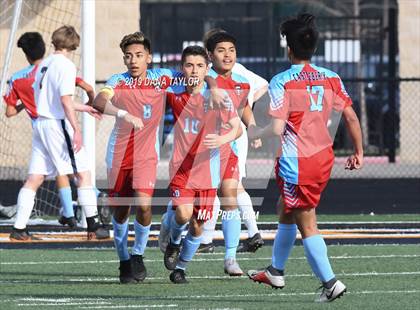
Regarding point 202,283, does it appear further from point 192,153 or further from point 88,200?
point 88,200

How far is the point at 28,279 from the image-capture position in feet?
38.4

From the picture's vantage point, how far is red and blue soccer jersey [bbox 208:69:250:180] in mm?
11812

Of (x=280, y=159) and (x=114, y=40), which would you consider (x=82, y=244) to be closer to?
(x=280, y=159)

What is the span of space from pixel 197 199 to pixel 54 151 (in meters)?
4.09

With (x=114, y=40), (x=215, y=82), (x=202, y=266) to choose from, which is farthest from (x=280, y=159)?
(x=114, y=40)

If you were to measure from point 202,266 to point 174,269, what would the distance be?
3.62ft

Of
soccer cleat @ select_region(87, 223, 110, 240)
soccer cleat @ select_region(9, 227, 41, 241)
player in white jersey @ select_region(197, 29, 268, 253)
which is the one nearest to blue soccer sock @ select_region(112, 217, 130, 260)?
player in white jersey @ select_region(197, 29, 268, 253)

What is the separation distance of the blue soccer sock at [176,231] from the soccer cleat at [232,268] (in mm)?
452

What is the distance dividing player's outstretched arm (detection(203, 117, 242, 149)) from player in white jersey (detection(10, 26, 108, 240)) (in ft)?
12.1

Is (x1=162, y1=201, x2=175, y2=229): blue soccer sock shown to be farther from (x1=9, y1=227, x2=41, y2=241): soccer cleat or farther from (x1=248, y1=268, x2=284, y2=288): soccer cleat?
(x1=9, y1=227, x2=41, y2=241): soccer cleat

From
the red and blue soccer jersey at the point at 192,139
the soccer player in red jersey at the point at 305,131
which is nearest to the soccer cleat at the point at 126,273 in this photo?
the red and blue soccer jersey at the point at 192,139

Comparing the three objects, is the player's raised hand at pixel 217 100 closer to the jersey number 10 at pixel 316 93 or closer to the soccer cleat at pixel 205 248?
the jersey number 10 at pixel 316 93

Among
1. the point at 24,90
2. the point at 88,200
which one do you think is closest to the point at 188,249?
the point at 88,200

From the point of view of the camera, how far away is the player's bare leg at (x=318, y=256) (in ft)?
31.6
